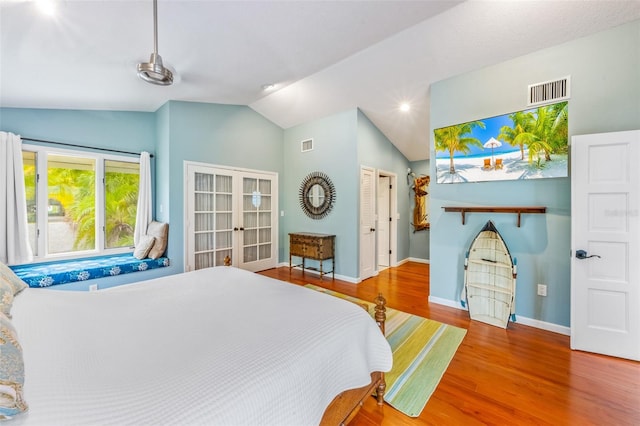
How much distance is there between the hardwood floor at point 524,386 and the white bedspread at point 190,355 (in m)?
0.60

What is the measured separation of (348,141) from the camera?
4242 mm

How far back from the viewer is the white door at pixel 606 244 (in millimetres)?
2121

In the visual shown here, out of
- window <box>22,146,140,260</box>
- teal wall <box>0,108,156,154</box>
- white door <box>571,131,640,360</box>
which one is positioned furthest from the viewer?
window <box>22,146,140,260</box>

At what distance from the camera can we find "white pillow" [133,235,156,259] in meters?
3.58

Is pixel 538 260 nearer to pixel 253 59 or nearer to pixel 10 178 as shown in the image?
pixel 253 59

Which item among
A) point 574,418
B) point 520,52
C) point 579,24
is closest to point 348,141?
point 520,52

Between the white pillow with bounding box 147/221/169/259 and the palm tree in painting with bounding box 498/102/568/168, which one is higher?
the palm tree in painting with bounding box 498/102/568/168

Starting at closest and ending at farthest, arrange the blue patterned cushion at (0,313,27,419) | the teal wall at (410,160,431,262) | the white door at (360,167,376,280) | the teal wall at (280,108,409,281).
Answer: the blue patterned cushion at (0,313,27,419) → the teal wall at (280,108,409,281) → the white door at (360,167,376,280) → the teal wall at (410,160,431,262)

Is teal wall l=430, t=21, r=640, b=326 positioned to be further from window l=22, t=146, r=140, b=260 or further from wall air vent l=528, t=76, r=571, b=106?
window l=22, t=146, r=140, b=260

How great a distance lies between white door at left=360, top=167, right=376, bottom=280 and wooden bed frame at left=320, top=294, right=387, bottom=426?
106 inches

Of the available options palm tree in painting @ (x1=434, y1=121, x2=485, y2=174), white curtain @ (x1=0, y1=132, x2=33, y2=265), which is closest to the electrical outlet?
palm tree in painting @ (x1=434, y1=121, x2=485, y2=174)

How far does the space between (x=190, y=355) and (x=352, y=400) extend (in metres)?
0.92

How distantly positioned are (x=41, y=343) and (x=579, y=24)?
4346mm

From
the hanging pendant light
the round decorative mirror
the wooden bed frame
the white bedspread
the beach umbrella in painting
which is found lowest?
the wooden bed frame
